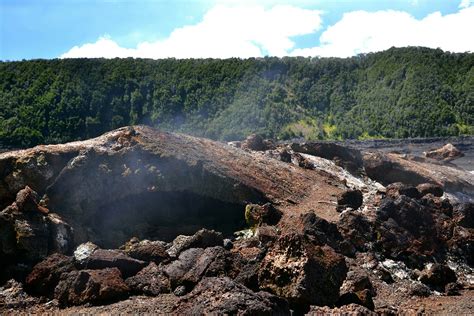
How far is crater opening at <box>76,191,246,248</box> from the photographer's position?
15.5m

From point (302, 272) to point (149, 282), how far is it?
354 cm

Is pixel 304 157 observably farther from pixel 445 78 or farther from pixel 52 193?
pixel 445 78

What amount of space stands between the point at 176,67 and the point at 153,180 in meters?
91.0

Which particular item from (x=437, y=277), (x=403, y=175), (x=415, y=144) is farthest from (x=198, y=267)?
(x=415, y=144)

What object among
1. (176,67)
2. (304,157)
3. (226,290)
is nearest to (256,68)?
(176,67)

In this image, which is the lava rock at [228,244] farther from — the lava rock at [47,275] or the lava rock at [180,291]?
the lava rock at [47,275]

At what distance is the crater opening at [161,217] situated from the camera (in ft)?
50.8

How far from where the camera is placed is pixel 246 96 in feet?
318

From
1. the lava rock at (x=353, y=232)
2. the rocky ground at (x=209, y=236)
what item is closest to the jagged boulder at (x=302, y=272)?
the rocky ground at (x=209, y=236)

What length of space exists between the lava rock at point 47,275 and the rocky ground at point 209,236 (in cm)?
3

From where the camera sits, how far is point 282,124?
88562 mm

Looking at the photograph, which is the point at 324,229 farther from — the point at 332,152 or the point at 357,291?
the point at 332,152

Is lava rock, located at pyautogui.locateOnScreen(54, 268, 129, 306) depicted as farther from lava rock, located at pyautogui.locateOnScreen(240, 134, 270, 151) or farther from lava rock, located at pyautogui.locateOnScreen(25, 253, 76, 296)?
lava rock, located at pyautogui.locateOnScreen(240, 134, 270, 151)

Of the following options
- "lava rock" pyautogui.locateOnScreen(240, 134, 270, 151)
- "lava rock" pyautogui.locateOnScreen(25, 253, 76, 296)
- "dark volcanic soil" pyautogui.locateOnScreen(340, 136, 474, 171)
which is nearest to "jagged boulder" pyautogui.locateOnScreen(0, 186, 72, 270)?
"lava rock" pyautogui.locateOnScreen(25, 253, 76, 296)
